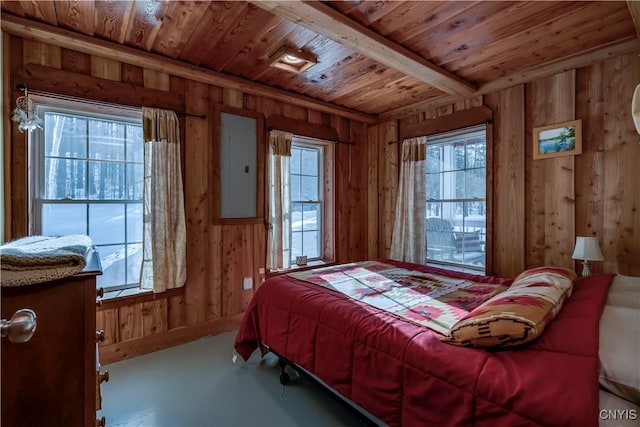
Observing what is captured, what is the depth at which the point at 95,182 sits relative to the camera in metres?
2.52

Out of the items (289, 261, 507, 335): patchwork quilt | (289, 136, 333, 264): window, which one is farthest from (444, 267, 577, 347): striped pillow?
(289, 136, 333, 264): window

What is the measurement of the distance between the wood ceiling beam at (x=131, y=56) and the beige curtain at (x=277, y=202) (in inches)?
17.9

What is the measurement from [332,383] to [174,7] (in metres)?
2.45

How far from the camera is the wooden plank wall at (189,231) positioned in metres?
2.12

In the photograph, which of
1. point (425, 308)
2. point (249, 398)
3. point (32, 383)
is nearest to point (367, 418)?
point (425, 308)

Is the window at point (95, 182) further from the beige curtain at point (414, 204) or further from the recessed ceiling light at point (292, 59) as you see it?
the beige curtain at point (414, 204)

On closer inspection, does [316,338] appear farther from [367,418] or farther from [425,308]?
[425,308]

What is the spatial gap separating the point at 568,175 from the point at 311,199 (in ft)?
8.63

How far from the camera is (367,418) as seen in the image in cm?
152

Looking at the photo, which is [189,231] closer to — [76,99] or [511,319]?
[76,99]

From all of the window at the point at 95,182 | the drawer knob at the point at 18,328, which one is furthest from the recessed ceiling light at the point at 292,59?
the drawer knob at the point at 18,328

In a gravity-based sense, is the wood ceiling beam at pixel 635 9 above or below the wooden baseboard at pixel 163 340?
above

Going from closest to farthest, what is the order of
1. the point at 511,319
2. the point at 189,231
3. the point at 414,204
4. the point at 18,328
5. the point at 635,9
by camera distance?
the point at 18,328 → the point at 511,319 → the point at 635,9 → the point at 189,231 → the point at 414,204

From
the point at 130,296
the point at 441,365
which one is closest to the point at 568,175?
the point at 441,365
